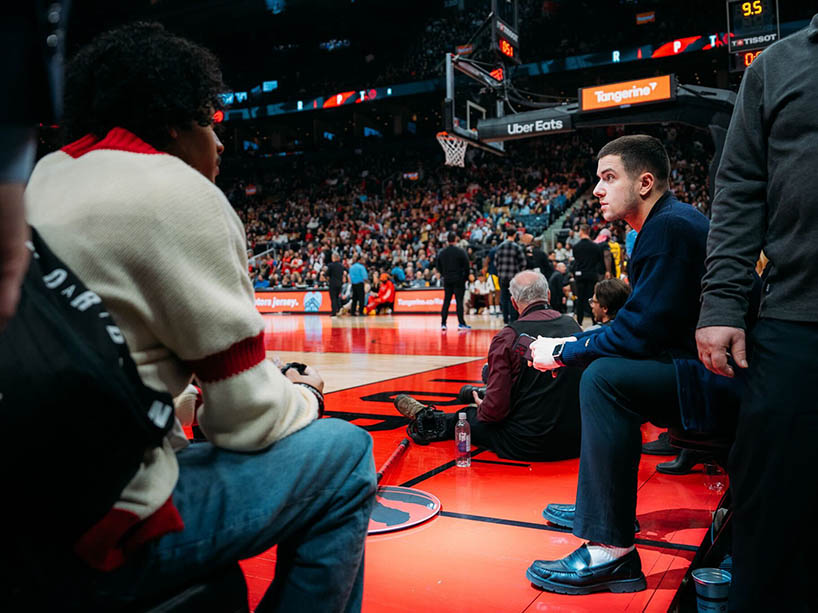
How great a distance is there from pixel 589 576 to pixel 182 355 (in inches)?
58.5

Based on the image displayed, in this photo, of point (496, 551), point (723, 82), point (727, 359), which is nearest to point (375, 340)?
point (496, 551)

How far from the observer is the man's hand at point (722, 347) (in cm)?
145

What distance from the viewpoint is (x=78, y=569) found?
0.85 meters

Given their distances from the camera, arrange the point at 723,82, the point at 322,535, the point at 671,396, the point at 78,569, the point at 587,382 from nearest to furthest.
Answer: the point at 78,569 → the point at 322,535 → the point at 671,396 → the point at 587,382 → the point at 723,82

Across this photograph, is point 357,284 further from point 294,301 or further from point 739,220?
point 739,220

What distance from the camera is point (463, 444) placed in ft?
11.3

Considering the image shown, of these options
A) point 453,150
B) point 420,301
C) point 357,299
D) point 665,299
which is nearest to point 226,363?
point 665,299

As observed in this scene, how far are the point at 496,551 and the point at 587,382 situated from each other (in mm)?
748

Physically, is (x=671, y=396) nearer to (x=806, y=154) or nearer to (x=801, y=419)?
(x=801, y=419)

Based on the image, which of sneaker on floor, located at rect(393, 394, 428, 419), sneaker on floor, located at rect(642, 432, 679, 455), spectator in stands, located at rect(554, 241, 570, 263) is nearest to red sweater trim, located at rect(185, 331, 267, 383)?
sneaker on floor, located at rect(393, 394, 428, 419)

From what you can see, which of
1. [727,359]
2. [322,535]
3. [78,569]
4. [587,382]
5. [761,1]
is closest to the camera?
[78,569]

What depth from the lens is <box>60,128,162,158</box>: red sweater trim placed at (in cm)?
104

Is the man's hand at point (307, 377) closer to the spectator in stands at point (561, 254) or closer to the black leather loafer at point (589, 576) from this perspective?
the black leather loafer at point (589, 576)

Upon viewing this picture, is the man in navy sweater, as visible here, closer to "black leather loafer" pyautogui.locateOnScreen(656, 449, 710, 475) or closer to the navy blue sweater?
the navy blue sweater
